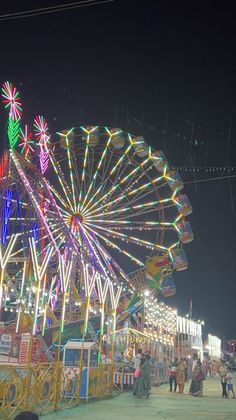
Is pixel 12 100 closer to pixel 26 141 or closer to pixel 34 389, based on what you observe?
pixel 26 141

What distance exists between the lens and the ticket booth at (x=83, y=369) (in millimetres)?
13883

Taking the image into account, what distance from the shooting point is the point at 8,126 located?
730 inches

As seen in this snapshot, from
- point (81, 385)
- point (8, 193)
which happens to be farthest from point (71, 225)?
point (81, 385)

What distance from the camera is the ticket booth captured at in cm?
1388

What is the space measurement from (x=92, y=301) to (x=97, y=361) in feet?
36.1

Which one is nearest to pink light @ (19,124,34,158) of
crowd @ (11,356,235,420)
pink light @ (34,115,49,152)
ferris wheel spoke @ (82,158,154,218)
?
pink light @ (34,115,49,152)

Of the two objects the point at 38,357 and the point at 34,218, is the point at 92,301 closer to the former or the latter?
the point at 34,218

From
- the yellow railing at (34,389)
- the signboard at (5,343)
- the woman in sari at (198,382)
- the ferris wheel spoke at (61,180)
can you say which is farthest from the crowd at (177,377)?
the ferris wheel spoke at (61,180)

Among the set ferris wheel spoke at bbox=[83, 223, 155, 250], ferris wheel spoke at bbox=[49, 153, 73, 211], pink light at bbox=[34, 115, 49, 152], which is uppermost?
pink light at bbox=[34, 115, 49, 152]

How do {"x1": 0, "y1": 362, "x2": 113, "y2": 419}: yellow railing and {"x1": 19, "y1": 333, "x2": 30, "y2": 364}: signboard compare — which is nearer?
{"x1": 0, "y1": 362, "x2": 113, "y2": 419}: yellow railing

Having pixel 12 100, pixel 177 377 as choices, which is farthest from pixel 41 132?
pixel 177 377

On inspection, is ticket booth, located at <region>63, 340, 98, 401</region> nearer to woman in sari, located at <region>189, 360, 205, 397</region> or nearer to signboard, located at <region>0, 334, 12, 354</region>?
signboard, located at <region>0, 334, 12, 354</region>

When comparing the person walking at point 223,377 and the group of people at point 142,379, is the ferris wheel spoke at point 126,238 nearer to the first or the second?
the person walking at point 223,377

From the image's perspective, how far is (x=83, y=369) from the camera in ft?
45.9
